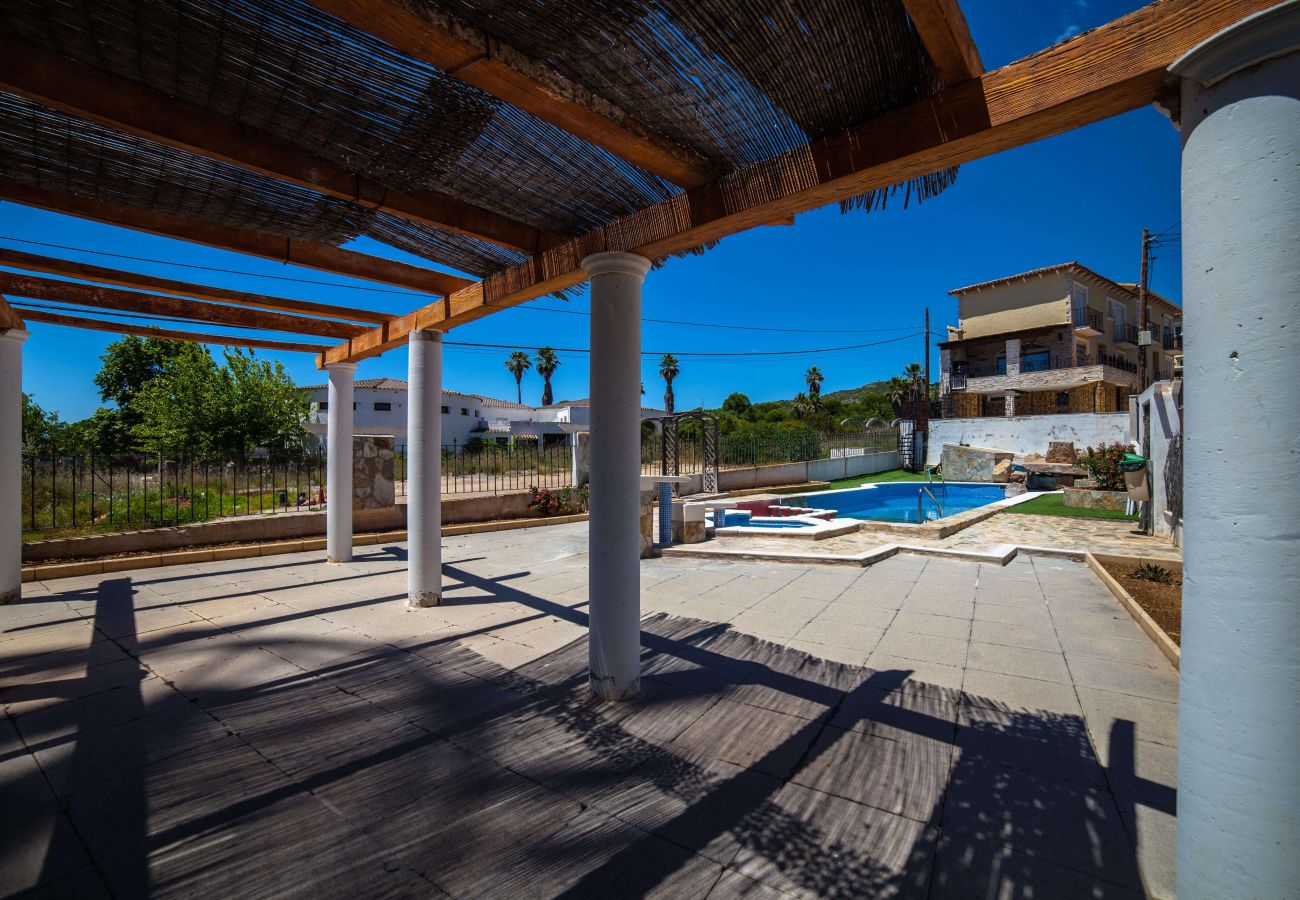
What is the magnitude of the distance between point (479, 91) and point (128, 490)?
833 cm

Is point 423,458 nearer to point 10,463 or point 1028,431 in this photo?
point 10,463

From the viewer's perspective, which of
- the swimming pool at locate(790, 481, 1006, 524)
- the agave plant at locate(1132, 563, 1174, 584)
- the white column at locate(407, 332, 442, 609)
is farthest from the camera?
the swimming pool at locate(790, 481, 1006, 524)

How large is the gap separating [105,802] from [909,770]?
146 inches

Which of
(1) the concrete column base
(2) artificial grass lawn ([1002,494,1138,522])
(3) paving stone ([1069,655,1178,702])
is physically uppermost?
(2) artificial grass lawn ([1002,494,1138,522])

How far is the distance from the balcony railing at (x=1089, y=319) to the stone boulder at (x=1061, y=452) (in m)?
11.3

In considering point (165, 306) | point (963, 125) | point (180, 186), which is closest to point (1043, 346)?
point (963, 125)

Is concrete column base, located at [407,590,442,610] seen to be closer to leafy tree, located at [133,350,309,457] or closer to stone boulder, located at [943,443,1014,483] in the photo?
leafy tree, located at [133,350,309,457]

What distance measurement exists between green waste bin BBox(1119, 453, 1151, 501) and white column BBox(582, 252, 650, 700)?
9.94 meters

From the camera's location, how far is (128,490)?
25.0 ft

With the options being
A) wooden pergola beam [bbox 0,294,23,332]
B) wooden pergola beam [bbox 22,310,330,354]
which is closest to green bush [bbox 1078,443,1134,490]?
wooden pergola beam [bbox 22,310,330,354]

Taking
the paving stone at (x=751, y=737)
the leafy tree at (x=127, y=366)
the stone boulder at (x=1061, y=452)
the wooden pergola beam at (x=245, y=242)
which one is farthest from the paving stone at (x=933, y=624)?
the leafy tree at (x=127, y=366)

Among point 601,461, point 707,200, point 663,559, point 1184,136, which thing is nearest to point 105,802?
point 601,461

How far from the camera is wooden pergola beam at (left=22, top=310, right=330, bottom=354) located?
19.3 ft

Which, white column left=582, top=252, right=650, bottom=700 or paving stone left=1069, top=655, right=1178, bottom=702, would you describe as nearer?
white column left=582, top=252, right=650, bottom=700
